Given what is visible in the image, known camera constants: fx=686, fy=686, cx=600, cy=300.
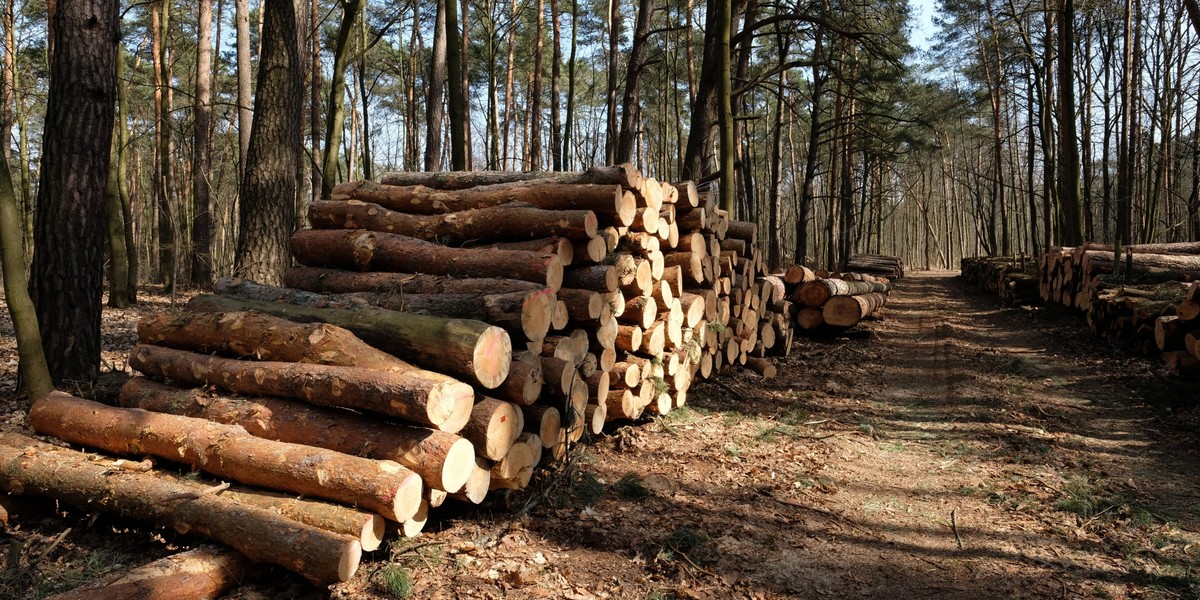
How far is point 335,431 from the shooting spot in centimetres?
375

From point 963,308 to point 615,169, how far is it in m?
12.8

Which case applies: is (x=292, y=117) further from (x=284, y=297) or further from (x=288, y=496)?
(x=288, y=496)

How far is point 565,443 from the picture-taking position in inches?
189

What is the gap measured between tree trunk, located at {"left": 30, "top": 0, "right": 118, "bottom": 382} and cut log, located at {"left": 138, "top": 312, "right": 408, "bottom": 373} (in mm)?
1079

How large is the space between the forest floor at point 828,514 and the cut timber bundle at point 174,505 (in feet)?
0.68

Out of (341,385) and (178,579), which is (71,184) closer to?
(341,385)

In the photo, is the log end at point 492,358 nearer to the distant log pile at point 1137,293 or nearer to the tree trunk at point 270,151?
the tree trunk at point 270,151

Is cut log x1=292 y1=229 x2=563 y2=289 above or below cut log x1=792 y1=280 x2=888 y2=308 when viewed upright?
above

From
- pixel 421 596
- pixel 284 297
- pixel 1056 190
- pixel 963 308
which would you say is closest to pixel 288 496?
pixel 421 596

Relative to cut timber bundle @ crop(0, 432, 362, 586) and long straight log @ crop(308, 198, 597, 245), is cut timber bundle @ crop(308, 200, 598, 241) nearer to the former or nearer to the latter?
long straight log @ crop(308, 198, 597, 245)

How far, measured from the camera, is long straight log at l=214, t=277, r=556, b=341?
445 cm

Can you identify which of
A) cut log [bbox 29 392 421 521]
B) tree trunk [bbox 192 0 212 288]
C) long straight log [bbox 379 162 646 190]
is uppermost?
tree trunk [bbox 192 0 212 288]

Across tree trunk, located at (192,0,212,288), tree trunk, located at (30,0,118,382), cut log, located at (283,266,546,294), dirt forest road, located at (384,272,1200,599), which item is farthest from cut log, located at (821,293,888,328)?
tree trunk, located at (192,0,212,288)

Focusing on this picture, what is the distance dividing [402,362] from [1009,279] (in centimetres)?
1560
